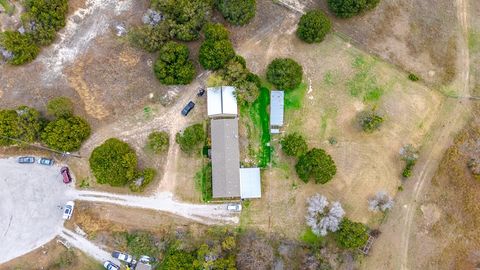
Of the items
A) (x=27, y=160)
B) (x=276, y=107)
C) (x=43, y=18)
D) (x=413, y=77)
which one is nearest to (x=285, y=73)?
(x=276, y=107)

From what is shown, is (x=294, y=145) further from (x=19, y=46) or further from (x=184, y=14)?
(x=19, y=46)

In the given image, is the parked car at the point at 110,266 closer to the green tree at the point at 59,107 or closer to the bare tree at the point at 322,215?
the green tree at the point at 59,107

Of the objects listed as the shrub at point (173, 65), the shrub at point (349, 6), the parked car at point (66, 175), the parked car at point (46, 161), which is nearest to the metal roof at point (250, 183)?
the shrub at point (173, 65)

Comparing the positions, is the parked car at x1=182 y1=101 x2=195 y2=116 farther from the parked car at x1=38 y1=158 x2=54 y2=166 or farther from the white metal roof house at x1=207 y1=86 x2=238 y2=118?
the parked car at x1=38 y1=158 x2=54 y2=166

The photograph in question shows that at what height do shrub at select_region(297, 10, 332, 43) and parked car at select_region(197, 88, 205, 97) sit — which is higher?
shrub at select_region(297, 10, 332, 43)

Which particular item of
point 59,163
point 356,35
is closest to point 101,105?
point 59,163

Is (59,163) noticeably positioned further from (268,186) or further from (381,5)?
(381,5)

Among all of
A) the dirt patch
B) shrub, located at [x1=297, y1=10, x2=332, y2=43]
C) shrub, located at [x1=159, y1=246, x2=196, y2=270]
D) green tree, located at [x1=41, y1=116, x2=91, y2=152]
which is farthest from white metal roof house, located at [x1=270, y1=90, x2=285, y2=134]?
the dirt patch
